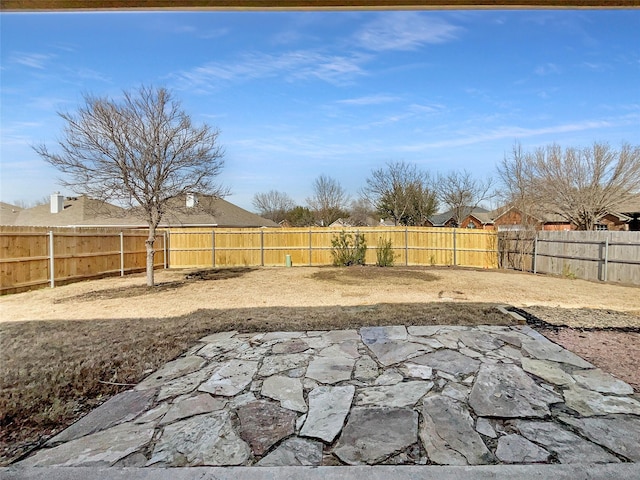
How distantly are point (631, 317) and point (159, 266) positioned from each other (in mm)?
14076

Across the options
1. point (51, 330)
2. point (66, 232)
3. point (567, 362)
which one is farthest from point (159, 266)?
point (567, 362)

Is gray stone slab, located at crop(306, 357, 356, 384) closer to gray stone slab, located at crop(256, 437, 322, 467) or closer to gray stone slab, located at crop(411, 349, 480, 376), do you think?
gray stone slab, located at crop(411, 349, 480, 376)

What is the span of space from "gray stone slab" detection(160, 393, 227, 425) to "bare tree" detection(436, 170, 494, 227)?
2707cm

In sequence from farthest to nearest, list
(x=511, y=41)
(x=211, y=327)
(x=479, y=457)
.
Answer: (x=511, y=41)
(x=211, y=327)
(x=479, y=457)

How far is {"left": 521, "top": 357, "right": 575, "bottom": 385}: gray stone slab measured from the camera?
9.61ft

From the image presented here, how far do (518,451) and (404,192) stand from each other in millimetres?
25366

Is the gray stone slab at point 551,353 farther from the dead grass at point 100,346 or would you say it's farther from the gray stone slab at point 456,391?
the gray stone slab at point 456,391

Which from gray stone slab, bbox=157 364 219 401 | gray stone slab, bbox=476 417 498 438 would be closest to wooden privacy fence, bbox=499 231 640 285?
gray stone slab, bbox=476 417 498 438

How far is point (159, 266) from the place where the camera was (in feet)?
45.6

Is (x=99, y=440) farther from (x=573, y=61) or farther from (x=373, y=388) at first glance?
(x=573, y=61)

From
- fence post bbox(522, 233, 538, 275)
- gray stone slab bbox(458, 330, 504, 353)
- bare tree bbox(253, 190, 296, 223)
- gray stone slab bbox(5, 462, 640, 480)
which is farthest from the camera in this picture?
bare tree bbox(253, 190, 296, 223)

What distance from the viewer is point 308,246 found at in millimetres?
14875

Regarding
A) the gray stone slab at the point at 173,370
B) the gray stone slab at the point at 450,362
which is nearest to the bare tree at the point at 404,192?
the gray stone slab at the point at 450,362

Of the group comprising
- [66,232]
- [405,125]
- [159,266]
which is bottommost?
[159,266]
